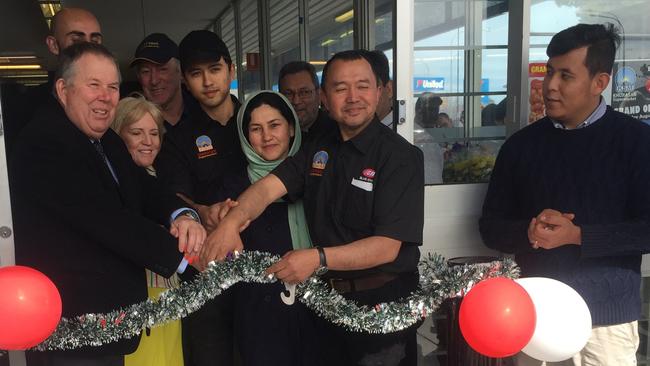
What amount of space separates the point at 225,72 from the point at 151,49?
54cm

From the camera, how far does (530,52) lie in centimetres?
307

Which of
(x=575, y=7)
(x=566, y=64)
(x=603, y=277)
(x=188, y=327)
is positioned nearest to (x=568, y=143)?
(x=566, y=64)

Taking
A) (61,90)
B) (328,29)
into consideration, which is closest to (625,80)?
(61,90)

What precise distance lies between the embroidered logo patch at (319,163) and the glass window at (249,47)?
685 cm

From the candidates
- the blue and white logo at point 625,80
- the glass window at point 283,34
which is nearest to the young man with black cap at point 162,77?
the blue and white logo at point 625,80

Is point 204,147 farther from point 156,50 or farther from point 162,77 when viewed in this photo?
point 156,50

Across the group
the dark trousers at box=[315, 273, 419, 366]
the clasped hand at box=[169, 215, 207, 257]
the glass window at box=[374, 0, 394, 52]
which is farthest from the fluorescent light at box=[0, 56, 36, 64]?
the dark trousers at box=[315, 273, 419, 366]

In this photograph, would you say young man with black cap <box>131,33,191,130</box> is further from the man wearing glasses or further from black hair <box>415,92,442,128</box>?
black hair <box>415,92,442,128</box>

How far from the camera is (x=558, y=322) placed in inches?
64.5

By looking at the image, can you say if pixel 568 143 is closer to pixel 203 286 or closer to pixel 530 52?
pixel 530 52

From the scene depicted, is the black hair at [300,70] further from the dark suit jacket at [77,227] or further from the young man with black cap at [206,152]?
the dark suit jacket at [77,227]

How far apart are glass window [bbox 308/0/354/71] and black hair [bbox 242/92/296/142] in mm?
4028

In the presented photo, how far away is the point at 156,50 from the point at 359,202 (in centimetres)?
151

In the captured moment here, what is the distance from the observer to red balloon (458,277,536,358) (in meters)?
1.54
